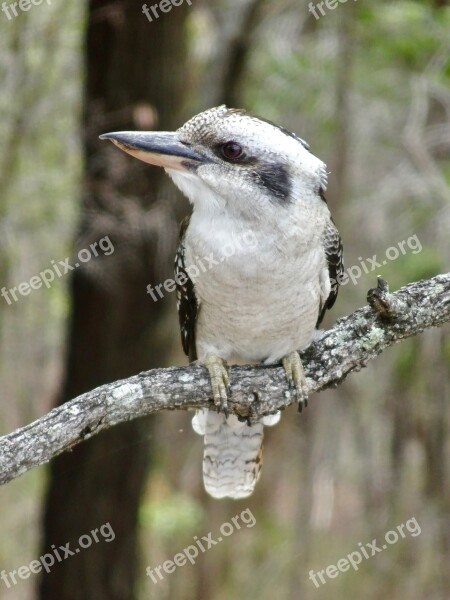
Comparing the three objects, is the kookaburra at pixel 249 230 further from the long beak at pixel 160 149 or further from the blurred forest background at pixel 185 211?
the blurred forest background at pixel 185 211

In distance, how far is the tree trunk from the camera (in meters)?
6.02

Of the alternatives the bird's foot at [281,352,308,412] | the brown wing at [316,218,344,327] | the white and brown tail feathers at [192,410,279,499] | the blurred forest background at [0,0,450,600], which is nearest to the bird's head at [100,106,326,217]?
the brown wing at [316,218,344,327]

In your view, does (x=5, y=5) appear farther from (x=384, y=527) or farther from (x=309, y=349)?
(x=384, y=527)

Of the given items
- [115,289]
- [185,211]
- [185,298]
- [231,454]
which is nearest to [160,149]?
[185,298]

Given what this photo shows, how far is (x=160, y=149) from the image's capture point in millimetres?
3494

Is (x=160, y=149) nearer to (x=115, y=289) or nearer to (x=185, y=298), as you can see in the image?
(x=185, y=298)

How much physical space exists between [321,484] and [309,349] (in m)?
3.91

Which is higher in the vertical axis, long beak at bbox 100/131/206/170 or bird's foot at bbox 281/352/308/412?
long beak at bbox 100/131/206/170

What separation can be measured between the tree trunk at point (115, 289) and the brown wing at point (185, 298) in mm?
1852

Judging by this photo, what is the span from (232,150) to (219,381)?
2.88 feet

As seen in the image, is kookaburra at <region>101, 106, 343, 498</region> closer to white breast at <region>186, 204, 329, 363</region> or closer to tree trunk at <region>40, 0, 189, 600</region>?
white breast at <region>186, 204, 329, 363</region>

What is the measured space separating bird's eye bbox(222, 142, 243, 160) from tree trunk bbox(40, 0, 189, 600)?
255 cm

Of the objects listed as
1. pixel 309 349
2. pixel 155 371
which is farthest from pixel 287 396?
pixel 155 371

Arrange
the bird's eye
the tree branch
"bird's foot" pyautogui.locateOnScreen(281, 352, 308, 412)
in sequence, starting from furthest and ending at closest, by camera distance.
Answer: "bird's foot" pyautogui.locateOnScreen(281, 352, 308, 412) < the bird's eye < the tree branch
